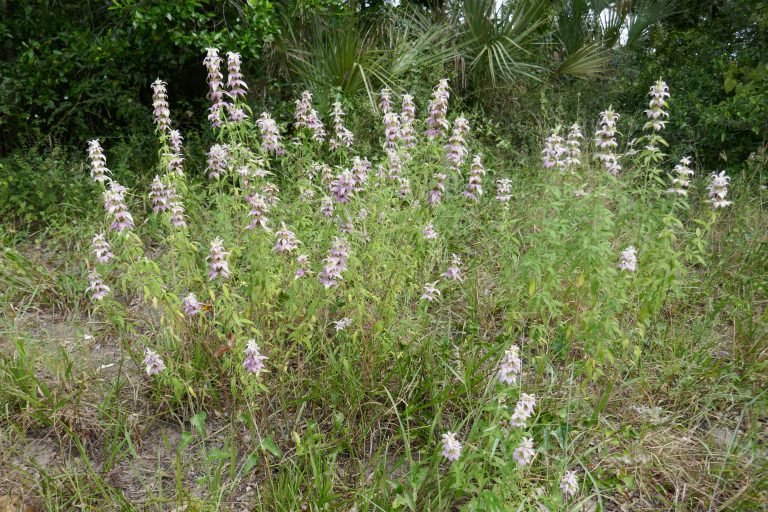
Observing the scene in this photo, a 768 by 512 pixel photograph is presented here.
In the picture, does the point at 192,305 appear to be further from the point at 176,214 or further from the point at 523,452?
the point at 523,452

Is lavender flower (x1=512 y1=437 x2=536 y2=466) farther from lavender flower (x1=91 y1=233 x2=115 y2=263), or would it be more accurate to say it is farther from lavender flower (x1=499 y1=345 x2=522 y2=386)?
lavender flower (x1=91 y1=233 x2=115 y2=263)

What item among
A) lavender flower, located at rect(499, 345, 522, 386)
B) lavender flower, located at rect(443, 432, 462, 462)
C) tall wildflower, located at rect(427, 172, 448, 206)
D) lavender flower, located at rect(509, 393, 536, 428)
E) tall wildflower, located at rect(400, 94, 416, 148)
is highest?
tall wildflower, located at rect(400, 94, 416, 148)

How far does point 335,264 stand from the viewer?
257 centimetres

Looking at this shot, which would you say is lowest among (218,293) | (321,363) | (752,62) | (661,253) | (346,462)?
(346,462)

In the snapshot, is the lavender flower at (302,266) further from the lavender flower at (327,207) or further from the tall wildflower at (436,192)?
the tall wildflower at (436,192)

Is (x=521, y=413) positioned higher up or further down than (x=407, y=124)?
further down

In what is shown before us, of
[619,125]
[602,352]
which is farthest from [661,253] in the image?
[619,125]

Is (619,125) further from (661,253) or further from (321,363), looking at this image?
(321,363)

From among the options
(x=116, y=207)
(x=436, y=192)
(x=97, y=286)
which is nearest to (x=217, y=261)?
(x=116, y=207)

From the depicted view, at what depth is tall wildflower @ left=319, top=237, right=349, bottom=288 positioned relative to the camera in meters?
2.55

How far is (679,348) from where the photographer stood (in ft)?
11.0

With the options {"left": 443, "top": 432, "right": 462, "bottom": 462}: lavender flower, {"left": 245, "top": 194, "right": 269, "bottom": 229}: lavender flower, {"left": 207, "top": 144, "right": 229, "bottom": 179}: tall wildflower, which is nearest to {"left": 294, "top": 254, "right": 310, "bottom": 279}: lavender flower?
{"left": 245, "top": 194, "right": 269, "bottom": 229}: lavender flower

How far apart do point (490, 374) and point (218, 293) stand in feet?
5.26

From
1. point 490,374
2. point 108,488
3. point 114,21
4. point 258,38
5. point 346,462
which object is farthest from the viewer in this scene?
point 114,21
